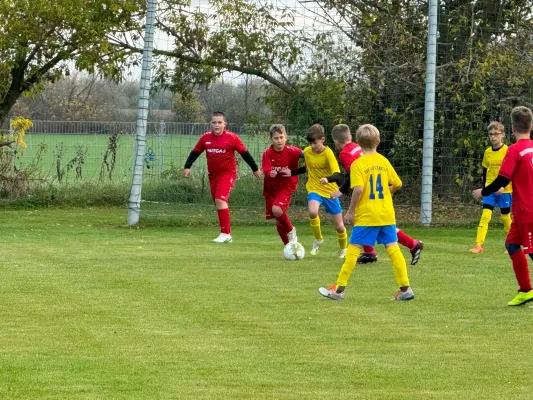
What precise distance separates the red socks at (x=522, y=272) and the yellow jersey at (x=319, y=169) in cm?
446

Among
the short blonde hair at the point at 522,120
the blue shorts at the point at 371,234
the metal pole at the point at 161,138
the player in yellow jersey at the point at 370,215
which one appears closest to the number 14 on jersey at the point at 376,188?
the player in yellow jersey at the point at 370,215

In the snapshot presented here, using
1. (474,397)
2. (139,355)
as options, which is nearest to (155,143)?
(139,355)

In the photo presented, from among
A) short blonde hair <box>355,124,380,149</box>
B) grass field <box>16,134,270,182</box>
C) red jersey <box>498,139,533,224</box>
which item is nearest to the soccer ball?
short blonde hair <box>355,124,380,149</box>

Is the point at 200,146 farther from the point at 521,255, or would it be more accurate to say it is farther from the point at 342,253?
the point at 521,255

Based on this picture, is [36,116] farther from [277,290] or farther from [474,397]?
[474,397]

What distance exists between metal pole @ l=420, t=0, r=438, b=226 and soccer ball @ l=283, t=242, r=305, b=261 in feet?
20.7

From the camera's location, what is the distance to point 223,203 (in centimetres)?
1630

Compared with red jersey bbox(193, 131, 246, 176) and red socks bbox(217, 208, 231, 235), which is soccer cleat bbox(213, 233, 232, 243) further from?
red jersey bbox(193, 131, 246, 176)

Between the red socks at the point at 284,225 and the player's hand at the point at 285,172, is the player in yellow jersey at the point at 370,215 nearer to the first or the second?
the player's hand at the point at 285,172

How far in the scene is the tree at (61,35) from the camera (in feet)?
66.8

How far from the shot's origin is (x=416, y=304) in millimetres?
9602

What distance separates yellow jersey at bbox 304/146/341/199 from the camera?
1384 centimetres

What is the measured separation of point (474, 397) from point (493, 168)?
8.94m

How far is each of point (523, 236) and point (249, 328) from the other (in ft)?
8.95
